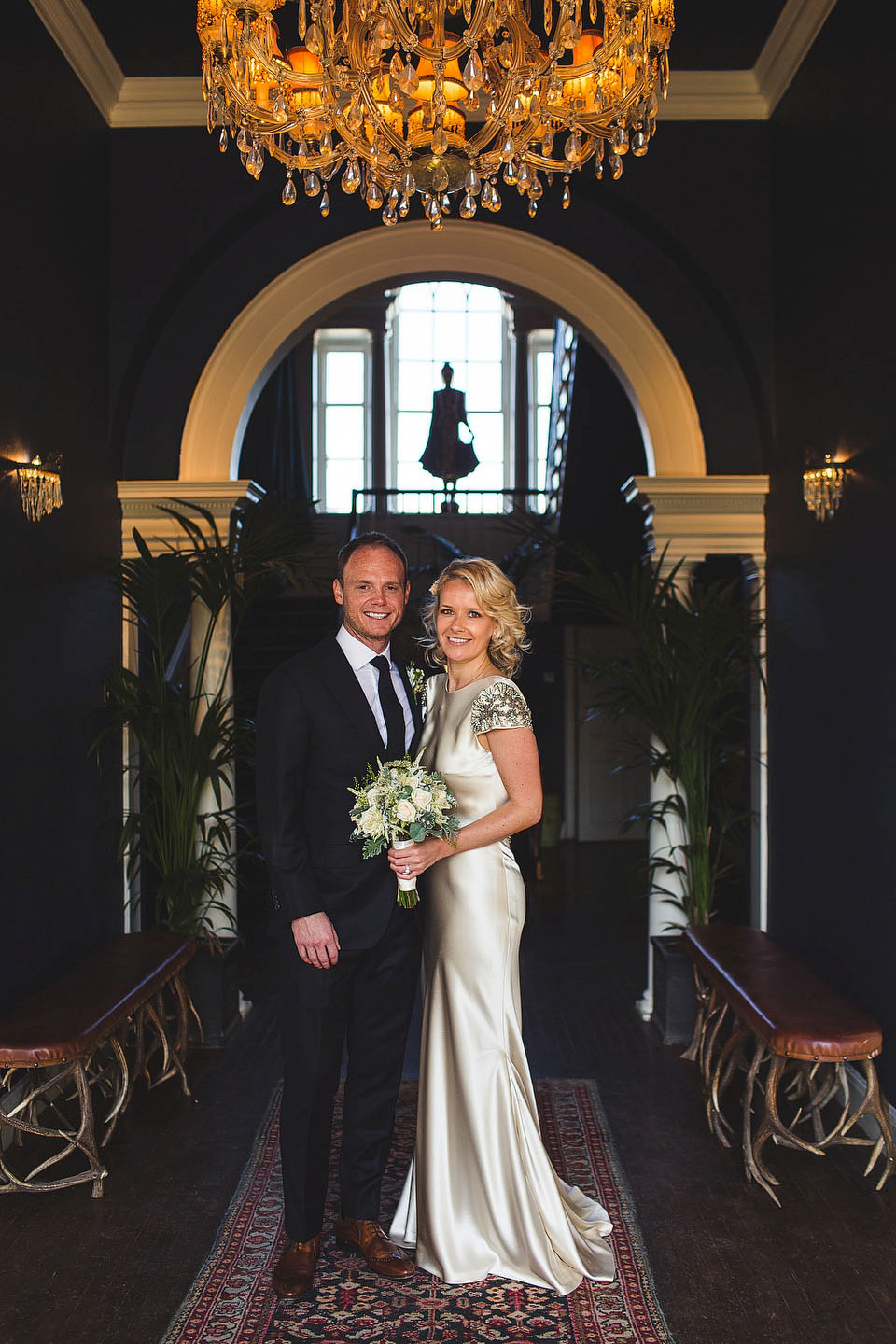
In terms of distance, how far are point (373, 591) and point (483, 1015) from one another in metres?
1.20

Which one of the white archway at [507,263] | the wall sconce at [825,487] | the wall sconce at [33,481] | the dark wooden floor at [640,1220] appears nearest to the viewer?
the dark wooden floor at [640,1220]

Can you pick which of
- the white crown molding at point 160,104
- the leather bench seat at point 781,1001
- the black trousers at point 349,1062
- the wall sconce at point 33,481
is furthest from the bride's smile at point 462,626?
the white crown molding at point 160,104

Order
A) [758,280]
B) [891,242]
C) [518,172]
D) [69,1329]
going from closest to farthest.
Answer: [69,1329], [518,172], [891,242], [758,280]

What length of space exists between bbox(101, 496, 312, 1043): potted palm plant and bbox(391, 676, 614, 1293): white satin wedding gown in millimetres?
2277

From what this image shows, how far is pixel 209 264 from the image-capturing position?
230 inches

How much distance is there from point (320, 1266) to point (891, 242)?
12.5 feet

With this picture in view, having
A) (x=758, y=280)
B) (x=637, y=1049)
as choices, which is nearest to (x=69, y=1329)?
(x=637, y=1049)

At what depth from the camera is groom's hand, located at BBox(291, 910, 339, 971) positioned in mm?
3092

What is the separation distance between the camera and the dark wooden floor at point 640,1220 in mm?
3027

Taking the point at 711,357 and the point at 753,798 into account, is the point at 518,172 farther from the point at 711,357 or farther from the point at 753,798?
the point at 753,798

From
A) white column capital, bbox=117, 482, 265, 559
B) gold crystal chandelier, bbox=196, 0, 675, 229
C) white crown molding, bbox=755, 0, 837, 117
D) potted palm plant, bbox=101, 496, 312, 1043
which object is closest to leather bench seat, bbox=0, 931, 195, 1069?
potted palm plant, bbox=101, 496, 312, 1043

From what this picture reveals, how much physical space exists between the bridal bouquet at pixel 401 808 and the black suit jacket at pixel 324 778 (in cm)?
17

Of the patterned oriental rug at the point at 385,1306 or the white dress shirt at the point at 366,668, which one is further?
the white dress shirt at the point at 366,668

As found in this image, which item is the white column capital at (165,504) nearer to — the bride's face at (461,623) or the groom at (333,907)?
the groom at (333,907)
